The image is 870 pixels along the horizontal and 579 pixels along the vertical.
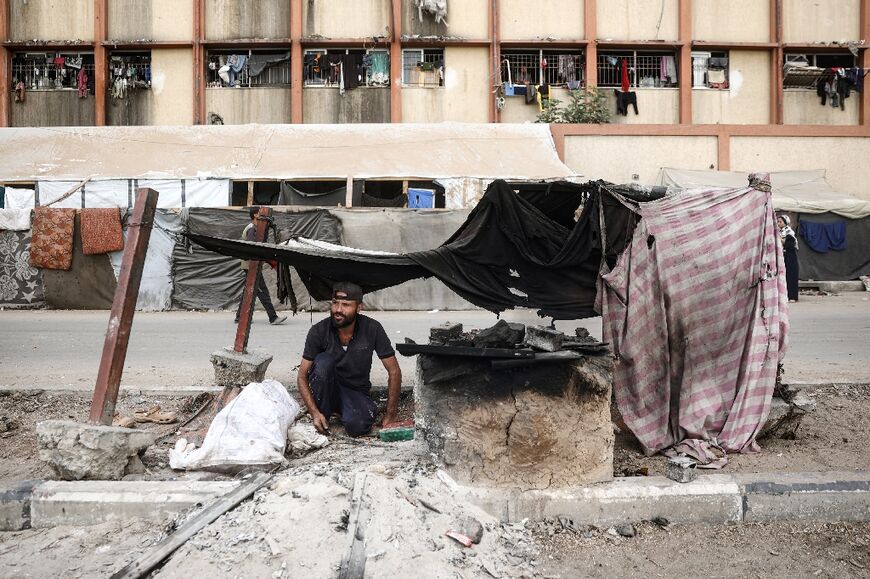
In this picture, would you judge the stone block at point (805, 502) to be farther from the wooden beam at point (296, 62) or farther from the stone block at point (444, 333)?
the wooden beam at point (296, 62)

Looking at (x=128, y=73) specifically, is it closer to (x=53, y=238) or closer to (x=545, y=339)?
(x=53, y=238)

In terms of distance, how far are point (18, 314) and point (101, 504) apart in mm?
10462

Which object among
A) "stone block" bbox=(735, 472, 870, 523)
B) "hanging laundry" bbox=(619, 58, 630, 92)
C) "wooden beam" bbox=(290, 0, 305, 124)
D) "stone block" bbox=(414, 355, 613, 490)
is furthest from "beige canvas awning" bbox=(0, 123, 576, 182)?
"stone block" bbox=(735, 472, 870, 523)

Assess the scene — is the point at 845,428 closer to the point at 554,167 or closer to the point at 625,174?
the point at 554,167

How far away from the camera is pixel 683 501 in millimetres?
3660

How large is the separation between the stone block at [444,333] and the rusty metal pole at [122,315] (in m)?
1.79

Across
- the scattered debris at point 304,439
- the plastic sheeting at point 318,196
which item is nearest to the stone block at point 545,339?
A: the scattered debris at point 304,439

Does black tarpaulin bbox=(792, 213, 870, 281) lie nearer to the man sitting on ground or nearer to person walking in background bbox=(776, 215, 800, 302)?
person walking in background bbox=(776, 215, 800, 302)

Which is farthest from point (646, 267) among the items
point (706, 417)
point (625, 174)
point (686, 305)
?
point (625, 174)

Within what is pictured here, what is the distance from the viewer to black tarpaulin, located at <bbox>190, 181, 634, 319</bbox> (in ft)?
15.0

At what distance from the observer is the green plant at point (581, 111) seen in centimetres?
1853

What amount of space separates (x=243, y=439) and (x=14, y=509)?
124cm

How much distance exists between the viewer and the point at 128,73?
64.2ft

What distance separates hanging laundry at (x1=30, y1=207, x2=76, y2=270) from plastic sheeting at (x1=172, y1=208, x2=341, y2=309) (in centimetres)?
Answer: 194
